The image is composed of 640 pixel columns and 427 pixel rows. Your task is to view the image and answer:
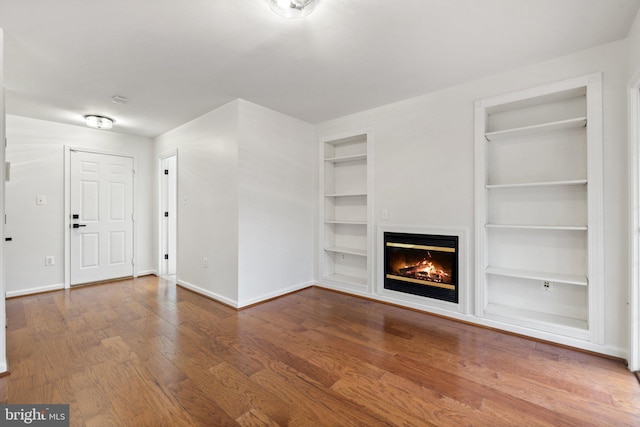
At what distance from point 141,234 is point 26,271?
4.91ft

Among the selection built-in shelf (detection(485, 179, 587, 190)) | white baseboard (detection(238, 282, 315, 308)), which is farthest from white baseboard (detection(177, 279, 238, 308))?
built-in shelf (detection(485, 179, 587, 190))

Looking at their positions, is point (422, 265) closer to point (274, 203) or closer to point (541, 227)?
point (541, 227)

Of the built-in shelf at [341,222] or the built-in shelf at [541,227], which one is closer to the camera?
the built-in shelf at [541,227]

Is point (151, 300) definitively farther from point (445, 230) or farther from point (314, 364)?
point (445, 230)

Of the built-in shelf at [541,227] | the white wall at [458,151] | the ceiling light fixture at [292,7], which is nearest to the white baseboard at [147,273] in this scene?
the white wall at [458,151]

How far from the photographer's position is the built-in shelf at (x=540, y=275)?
238 cm

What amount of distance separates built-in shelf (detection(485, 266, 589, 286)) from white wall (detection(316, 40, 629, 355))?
7.0 inches

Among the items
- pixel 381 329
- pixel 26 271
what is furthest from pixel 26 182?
pixel 381 329

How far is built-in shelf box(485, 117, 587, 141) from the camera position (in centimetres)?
239

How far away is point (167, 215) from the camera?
512cm

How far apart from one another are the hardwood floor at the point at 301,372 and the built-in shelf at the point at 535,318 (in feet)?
0.60

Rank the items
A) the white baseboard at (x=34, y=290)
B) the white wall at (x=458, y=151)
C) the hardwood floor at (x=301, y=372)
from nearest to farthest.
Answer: the hardwood floor at (x=301, y=372) < the white wall at (x=458, y=151) < the white baseboard at (x=34, y=290)

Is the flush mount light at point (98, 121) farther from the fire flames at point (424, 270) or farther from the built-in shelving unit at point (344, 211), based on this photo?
the fire flames at point (424, 270)

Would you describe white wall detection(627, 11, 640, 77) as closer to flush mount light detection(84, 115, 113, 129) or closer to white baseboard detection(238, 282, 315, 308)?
white baseboard detection(238, 282, 315, 308)
